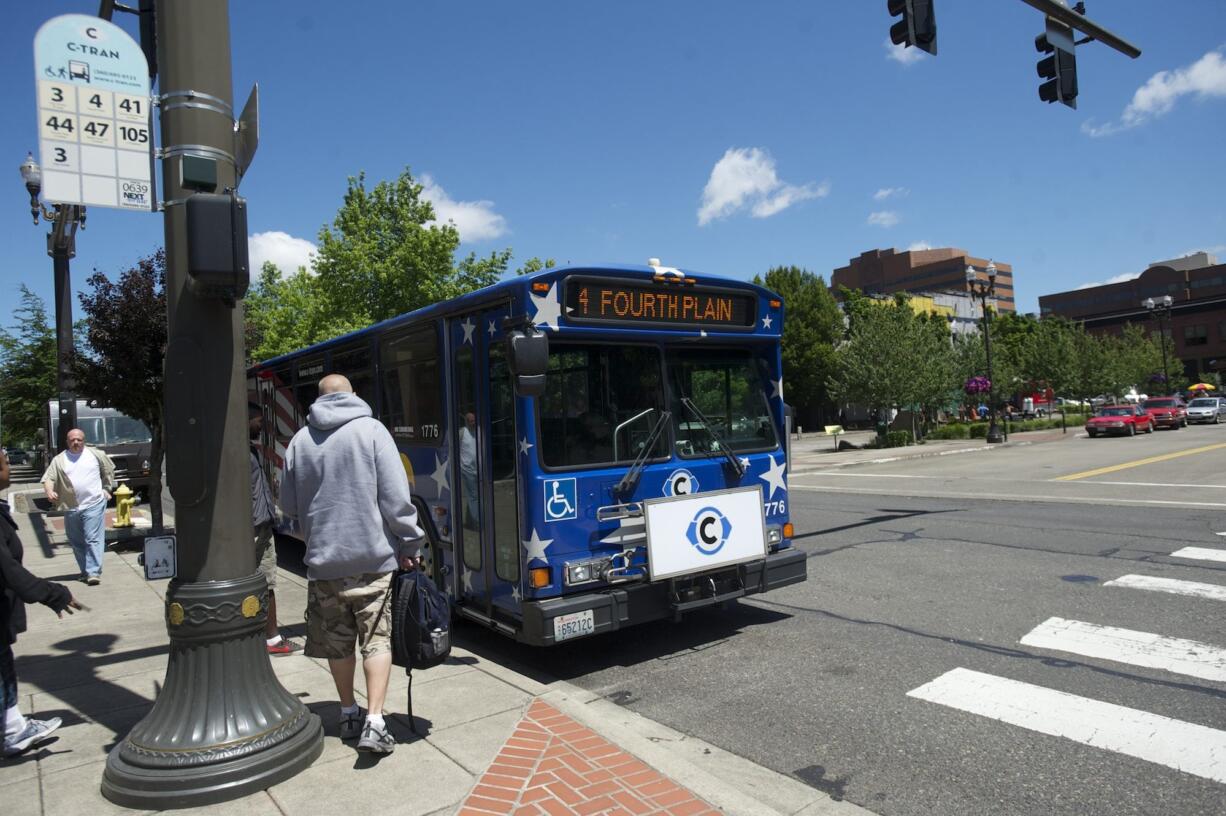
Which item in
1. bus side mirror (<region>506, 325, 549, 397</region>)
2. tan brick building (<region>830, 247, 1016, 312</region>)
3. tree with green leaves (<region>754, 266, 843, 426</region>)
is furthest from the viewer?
tan brick building (<region>830, 247, 1016, 312</region>)

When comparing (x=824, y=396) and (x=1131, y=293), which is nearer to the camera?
(x=824, y=396)

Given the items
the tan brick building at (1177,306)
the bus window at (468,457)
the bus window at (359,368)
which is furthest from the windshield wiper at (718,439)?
the tan brick building at (1177,306)

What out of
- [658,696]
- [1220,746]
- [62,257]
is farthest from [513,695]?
[62,257]

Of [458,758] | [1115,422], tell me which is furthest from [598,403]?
[1115,422]

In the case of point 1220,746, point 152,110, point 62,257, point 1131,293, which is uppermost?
point 1131,293

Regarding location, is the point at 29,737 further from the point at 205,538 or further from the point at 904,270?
the point at 904,270

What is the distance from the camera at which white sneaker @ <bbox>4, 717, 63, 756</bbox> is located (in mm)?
4227

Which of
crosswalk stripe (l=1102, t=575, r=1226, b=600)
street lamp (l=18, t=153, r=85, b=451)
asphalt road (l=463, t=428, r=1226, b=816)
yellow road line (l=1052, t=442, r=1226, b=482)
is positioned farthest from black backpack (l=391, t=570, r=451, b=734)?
yellow road line (l=1052, t=442, r=1226, b=482)

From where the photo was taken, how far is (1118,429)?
36094mm

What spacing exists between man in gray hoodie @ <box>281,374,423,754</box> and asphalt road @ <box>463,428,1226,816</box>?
1.88 metres

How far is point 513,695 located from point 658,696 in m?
0.99

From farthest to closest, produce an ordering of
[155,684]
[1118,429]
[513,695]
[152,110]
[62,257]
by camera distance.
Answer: [1118,429]
[62,257]
[155,684]
[513,695]
[152,110]

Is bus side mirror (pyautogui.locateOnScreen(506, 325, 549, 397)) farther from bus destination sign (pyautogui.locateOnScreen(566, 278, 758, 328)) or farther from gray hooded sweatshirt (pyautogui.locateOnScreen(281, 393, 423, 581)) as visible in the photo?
gray hooded sweatshirt (pyautogui.locateOnScreen(281, 393, 423, 581))

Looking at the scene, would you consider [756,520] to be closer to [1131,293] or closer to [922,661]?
[922,661]
